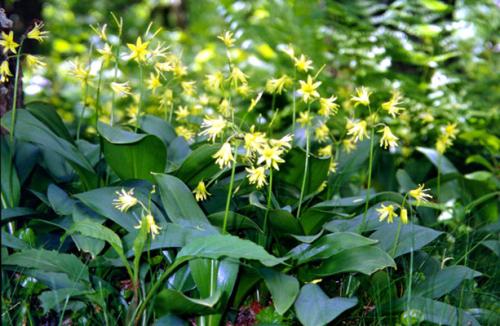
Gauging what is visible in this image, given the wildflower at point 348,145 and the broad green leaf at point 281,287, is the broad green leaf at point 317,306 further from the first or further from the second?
the wildflower at point 348,145

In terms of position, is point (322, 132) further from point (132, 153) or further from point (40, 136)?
point (40, 136)

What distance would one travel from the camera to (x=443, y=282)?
213 cm

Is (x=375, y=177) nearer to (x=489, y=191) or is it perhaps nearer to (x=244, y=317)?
(x=489, y=191)

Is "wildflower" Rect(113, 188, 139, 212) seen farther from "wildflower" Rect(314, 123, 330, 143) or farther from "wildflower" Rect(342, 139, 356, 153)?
"wildflower" Rect(342, 139, 356, 153)

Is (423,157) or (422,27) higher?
(422,27)

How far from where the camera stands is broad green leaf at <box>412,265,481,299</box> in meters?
2.11

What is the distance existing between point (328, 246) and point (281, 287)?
0.68 ft

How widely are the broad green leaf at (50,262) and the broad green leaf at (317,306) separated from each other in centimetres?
66

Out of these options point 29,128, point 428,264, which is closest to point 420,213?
point 428,264

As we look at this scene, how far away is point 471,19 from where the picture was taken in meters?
4.22

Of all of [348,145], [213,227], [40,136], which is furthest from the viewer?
[348,145]

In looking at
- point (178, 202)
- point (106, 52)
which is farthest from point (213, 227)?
point (106, 52)

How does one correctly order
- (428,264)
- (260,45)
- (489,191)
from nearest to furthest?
(428,264)
(489,191)
(260,45)

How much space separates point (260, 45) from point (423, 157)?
1.49m
